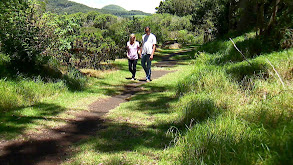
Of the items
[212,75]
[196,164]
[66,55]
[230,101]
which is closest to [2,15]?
[66,55]

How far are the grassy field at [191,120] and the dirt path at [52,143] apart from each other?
23 cm

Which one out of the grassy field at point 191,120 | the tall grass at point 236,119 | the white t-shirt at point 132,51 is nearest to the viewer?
the tall grass at point 236,119

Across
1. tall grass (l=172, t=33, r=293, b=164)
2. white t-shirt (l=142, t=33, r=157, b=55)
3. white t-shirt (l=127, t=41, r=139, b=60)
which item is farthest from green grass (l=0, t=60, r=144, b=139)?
tall grass (l=172, t=33, r=293, b=164)

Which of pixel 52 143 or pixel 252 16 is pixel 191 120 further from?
pixel 252 16

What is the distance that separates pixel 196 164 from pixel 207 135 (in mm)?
781

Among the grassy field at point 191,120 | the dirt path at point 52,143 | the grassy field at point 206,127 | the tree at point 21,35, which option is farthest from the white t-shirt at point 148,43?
the dirt path at point 52,143

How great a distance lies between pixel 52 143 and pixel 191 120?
2.48 meters

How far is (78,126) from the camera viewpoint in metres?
5.72

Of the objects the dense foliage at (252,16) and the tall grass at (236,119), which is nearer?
the tall grass at (236,119)

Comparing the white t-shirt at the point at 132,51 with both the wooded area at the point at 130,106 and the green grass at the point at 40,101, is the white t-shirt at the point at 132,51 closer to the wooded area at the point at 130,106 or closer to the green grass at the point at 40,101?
the wooded area at the point at 130,106

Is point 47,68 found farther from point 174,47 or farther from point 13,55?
point 174,47

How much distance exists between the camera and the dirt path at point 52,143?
13.3 feet

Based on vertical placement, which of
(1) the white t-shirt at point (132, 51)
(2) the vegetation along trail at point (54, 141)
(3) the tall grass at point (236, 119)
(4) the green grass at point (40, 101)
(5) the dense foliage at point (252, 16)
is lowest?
(2) the vegetation along trail at point (54, 141)

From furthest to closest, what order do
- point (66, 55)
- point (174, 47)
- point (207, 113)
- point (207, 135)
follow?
1. point (174, 47)
2. point (66, 55)
3. point (207, 113)
4. point (207, 135)
